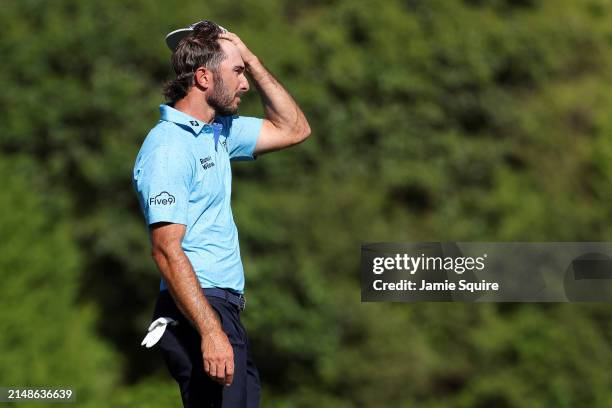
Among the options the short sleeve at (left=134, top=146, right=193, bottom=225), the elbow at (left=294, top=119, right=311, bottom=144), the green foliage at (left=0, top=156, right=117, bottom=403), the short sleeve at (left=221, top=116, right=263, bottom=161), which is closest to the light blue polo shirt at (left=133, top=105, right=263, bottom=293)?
the short sleeve at (left=134, top=146, right=193, bottom=225)

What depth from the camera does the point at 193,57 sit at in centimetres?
593

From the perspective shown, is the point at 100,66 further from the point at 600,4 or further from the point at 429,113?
the point at 600,4

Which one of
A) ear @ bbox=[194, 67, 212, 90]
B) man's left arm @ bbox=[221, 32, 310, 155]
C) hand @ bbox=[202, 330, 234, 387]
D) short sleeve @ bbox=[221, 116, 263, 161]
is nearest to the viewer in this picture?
hand @ bbox=[202, 330, 234, 387]

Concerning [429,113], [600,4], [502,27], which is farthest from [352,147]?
[600,4]

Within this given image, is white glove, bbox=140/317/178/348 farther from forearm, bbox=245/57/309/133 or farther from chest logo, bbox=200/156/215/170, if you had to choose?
forearm, bbox=245/57/309/133

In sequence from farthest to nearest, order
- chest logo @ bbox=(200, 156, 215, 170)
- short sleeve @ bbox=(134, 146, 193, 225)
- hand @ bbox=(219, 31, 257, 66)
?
hand @ bbox=(219, 31, 257, 66)
chest logo @ bbox=(200, 156, 215, 170)
short sleeve @ bbox=(134, 146, 193, 225)

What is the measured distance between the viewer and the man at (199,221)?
5.48m

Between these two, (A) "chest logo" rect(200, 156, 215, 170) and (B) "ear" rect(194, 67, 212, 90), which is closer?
(A) "chest logo" rect(200, 156, 215, 170)

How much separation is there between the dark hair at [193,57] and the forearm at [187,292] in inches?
34.1

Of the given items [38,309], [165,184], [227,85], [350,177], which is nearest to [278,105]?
[227,85]

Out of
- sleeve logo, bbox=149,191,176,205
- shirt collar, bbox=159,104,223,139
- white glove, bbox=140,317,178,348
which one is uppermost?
shirt collar, bbox=159,104,223,139

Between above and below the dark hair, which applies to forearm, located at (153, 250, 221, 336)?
below

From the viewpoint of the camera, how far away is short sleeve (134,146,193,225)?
5.54 m

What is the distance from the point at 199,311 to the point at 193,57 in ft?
3.91
